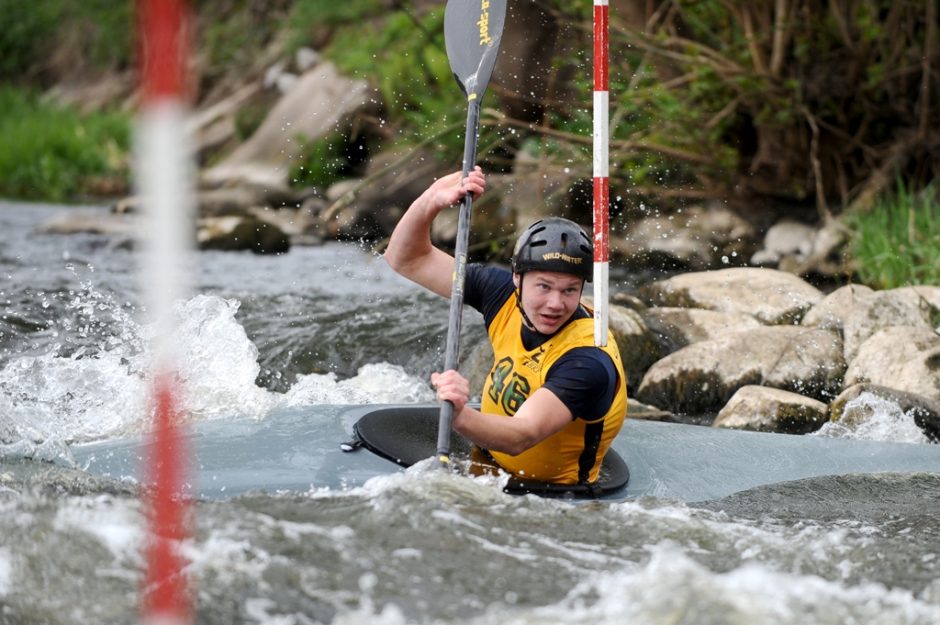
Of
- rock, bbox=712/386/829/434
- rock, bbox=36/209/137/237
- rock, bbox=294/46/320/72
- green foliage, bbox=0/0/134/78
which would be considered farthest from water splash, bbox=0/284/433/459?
green foliage, bbox=0/0/134/78

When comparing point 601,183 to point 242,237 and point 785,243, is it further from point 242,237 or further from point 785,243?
point 242,237

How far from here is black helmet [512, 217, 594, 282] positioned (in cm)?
336

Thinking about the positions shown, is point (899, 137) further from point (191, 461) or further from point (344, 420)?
point (191, 461)

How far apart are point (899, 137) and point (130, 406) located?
5.17 meters

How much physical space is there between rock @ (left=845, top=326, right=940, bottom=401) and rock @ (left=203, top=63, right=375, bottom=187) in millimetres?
6187

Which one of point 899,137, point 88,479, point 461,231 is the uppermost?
point 899,137

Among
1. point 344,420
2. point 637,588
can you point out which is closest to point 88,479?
point 344,420

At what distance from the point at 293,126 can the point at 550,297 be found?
8.61 metres

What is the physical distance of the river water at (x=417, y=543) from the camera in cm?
254

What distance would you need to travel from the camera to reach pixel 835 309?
5.77 m

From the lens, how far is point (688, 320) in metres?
5.91

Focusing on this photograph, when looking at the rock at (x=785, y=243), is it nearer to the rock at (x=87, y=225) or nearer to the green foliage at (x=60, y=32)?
the rock at (x=87, y=225)

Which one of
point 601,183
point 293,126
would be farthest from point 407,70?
point 601,183

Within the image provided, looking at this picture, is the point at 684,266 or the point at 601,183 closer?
the point at 601,183
